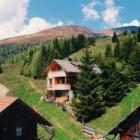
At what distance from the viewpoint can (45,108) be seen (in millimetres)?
75438

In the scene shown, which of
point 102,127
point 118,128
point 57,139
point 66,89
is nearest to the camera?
point 118,128

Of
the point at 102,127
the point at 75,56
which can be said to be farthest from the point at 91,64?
the point at 75,56

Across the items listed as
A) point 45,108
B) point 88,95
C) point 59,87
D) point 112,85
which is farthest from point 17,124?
point 59,87

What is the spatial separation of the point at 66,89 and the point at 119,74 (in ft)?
41.5

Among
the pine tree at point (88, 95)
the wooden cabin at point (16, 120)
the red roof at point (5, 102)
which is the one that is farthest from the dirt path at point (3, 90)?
the red roof at point (5, 102)

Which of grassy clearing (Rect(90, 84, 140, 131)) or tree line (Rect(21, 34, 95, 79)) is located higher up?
tree line (Rect(21, 34, 95, 79))

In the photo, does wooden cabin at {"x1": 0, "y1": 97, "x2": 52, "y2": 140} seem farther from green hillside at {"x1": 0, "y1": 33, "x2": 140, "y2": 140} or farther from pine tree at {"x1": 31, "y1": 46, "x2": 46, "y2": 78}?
pine tree at {"x1": 31, "y1": 46, "x2": 46, "y2": 78}

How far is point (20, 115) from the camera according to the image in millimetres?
42500

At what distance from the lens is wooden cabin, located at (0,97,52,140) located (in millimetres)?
40969

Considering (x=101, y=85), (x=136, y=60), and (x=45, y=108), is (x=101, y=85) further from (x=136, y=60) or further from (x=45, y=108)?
(x=136, y=60)

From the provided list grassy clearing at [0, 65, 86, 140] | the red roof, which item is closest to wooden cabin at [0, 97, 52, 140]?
the red roof

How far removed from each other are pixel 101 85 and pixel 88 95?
3507 mm

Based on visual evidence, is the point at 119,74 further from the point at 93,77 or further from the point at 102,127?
the point at 102,127

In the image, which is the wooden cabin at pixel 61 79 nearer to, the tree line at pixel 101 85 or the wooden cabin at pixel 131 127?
the tree line at pixel 101 85
